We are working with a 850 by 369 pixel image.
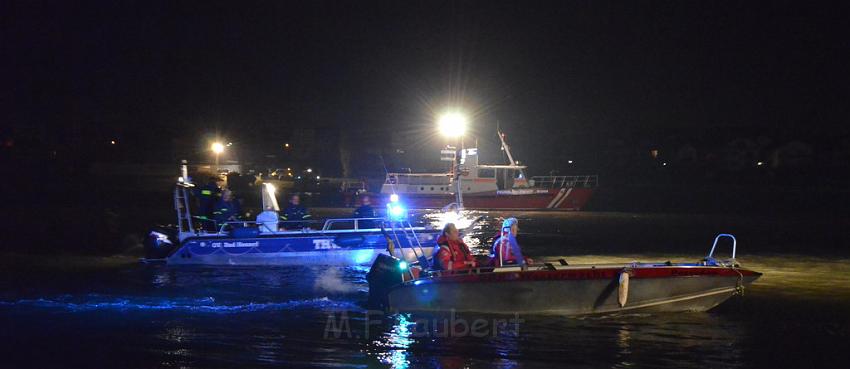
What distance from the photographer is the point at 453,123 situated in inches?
1587

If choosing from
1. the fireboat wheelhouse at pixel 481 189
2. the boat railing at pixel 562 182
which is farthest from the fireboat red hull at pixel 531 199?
the boat railing at pixel 562 182

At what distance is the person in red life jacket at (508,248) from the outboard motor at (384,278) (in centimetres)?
141

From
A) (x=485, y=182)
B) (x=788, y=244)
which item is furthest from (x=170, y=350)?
(x=485, y=182)

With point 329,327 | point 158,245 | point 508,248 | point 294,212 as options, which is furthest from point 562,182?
point 329,327

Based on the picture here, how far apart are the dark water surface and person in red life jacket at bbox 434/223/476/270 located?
0.76 m

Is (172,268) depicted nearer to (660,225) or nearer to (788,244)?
(788,244)

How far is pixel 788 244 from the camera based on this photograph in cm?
2369

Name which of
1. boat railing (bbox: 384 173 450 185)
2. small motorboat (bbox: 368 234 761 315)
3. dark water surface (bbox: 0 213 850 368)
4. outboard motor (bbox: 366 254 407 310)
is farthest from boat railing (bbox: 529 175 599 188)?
outboard motor (bbox: 366 254 407 310)

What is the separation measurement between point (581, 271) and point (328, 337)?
12.2ft

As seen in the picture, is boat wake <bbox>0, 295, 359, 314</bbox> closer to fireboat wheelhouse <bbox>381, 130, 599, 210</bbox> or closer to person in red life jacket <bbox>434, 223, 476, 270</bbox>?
person in red life jacket <bbox>434, 223, 476, 270</bbox>

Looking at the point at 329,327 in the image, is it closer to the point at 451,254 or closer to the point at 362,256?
the point at 451,254

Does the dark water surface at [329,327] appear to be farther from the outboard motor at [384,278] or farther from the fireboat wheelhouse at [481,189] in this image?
the fireboat wheelhouse at [481,189]

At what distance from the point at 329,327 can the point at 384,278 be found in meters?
1.25

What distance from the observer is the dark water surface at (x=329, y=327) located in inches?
377
